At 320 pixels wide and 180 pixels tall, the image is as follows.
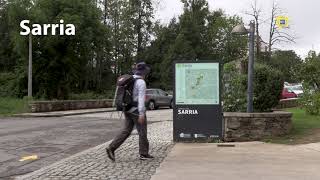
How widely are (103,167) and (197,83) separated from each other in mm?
4519

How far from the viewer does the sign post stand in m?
14.0

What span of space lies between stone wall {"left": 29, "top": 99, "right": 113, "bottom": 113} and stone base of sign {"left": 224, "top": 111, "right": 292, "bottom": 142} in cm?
2086

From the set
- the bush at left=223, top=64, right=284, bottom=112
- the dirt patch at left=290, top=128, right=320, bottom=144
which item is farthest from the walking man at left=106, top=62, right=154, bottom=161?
the bush at left=223, top=64, right=284, bottom=112

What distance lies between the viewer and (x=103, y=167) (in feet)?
33.6

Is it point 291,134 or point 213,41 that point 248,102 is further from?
point 213,41

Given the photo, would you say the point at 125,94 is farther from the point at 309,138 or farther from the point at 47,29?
the point at 47,29

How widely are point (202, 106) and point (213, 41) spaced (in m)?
71.2

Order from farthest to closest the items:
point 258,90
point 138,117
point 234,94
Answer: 1. point 234,94
2. point 258,90
3. point 138,117

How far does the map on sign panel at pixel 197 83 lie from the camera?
14016 millimetres

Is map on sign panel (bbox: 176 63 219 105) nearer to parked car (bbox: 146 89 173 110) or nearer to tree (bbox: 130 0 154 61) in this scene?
parked car (bbox: 146 89 173 110)

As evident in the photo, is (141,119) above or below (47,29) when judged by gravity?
below

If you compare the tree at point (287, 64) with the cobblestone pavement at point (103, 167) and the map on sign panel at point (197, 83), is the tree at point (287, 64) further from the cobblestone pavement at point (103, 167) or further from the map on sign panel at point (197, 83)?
the cobblestone pavement at point (103, 167)

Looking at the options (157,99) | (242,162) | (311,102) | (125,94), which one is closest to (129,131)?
(125,94)

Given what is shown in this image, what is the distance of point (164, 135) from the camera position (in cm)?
1652
